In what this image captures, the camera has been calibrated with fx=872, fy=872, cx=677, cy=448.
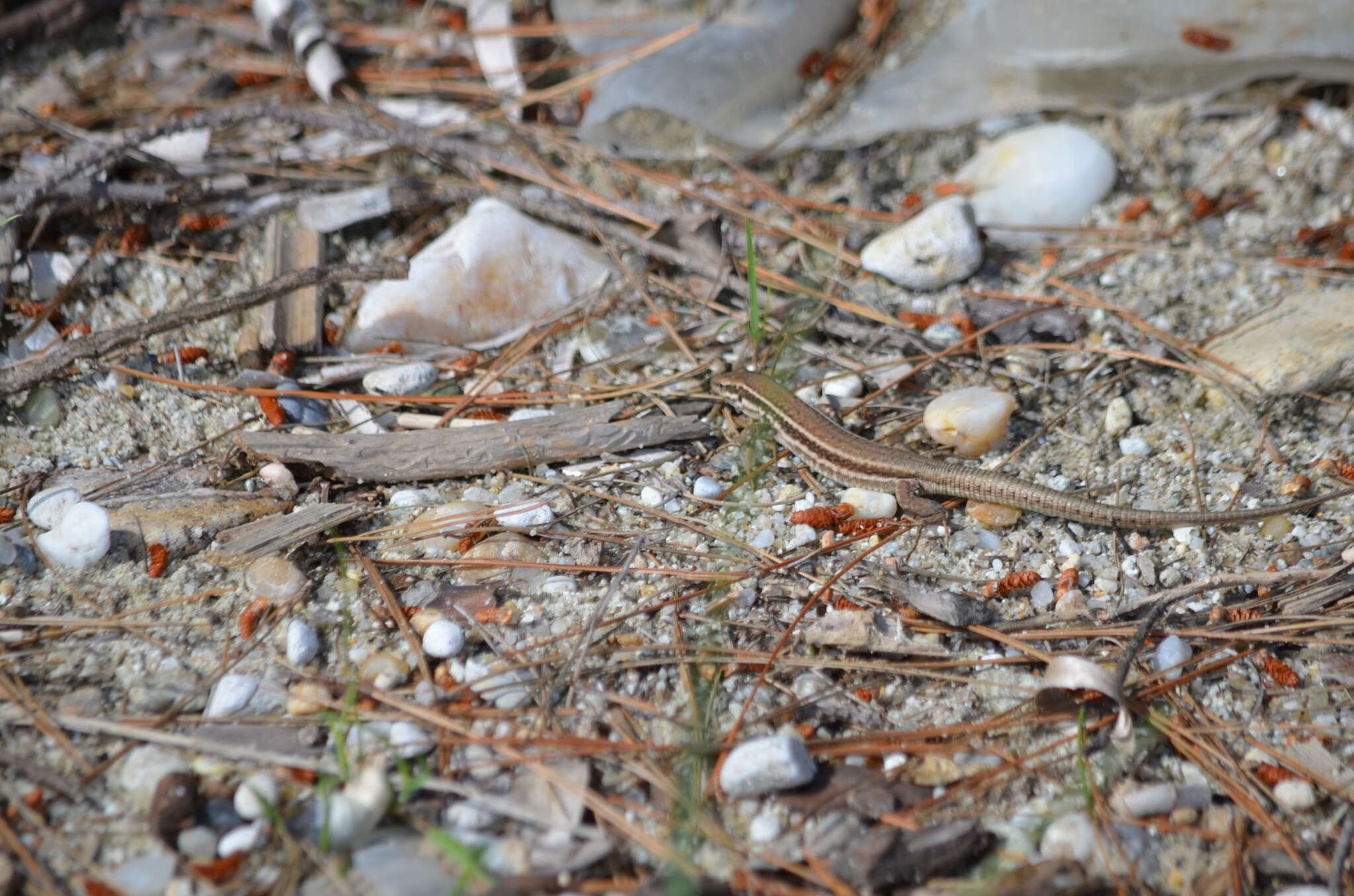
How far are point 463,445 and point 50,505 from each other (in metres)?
1.13

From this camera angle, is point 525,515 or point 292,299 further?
point 292,299

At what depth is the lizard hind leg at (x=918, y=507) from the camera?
8.24 feet

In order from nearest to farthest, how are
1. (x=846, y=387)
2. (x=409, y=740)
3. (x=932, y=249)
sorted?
(x=409, y=740), (x=846, y=387), (x=932, y=249)

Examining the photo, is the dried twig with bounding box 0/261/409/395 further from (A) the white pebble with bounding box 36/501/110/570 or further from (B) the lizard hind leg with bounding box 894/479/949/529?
(B) the lizard hind leg with bounding box 894/479/949/529

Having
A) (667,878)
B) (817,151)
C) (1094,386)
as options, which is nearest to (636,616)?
(667,878)

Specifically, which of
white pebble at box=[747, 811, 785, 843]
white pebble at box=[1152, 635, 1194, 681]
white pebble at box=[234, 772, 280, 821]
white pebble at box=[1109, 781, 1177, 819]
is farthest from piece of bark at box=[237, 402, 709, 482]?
white pebble at box=[1109, 781, 1177, 819]

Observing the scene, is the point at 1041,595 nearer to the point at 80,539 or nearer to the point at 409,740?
the point at 409,740

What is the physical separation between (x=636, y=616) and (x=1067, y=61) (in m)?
3.13

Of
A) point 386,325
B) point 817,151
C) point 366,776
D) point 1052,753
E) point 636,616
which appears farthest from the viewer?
point 817,151

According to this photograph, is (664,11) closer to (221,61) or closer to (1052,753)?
(221,61)

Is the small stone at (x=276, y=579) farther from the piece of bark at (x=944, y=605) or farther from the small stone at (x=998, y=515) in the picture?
the small stone at (x=998, y=515)

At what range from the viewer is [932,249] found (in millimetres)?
3301

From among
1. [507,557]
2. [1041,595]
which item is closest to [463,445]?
[507,557]

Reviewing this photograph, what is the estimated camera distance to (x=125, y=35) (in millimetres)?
4328
